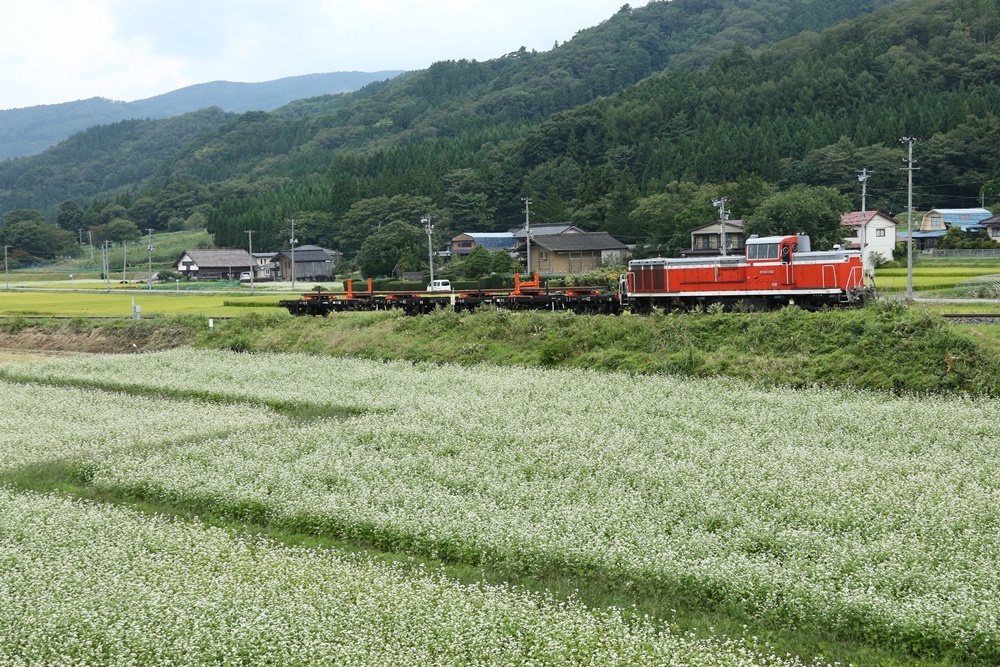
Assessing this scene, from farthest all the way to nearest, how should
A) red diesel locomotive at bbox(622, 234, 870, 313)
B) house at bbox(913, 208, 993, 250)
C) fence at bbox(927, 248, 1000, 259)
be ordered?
house at bbox(913, 208, 993, 250), fence at bbox(927, 248, 1000, 259), red diesel locomotive at bbox(622, 234, 870, 313)

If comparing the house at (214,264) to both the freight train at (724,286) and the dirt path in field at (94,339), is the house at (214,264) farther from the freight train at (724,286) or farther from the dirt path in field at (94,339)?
the freight train at (724,286)

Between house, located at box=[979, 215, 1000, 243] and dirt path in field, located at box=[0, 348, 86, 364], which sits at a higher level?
house, located at box=[979, 215, 1000, 243]

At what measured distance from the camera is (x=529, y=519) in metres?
14.4

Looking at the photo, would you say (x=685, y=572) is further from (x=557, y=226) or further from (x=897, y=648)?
(x=557, y=226)

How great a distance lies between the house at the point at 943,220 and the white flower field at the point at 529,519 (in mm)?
67943

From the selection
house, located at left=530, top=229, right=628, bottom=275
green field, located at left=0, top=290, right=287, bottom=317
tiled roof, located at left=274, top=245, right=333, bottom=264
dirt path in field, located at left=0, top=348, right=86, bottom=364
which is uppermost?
tiled roof, located at left=274, top=245, right=333, bottom=264

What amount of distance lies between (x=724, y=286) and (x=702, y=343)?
5.60m

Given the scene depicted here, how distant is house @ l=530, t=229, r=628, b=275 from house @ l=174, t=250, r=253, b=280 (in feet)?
174

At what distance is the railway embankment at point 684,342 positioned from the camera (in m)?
24.4

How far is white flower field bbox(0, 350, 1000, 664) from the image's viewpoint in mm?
10633

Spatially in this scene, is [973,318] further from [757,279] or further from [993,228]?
[993,228]

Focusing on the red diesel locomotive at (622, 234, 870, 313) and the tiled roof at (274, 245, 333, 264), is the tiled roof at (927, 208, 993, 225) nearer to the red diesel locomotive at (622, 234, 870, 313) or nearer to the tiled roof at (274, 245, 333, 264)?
the red diesel locomotive at (622, 234, 870, 313)

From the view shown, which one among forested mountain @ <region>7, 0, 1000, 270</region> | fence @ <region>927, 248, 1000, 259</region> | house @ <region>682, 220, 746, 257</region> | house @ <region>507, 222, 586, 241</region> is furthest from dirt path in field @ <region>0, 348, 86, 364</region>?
fence @ <region>927, 248, 1000, 259</region>

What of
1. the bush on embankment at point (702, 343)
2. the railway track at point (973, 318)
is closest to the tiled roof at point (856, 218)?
the railway track at point (973, 318)
